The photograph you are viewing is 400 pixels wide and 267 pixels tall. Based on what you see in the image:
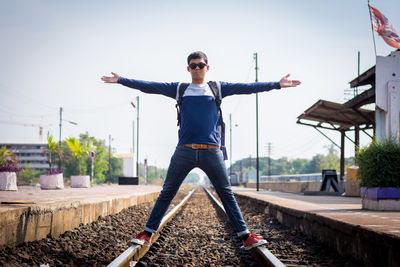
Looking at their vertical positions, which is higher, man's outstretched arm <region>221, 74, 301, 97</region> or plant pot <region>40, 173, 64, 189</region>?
man's outstretched arm <region>221, 74, 301, 97</region>

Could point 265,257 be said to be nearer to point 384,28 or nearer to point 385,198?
point 385,198

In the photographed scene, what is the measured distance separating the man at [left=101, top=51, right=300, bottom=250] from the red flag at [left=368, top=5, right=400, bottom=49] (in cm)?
958

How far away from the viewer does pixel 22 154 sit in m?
162

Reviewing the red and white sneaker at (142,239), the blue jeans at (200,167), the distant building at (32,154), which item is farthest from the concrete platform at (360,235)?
the distant building at (32,154)

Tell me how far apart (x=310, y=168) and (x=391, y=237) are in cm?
16005

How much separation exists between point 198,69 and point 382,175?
5.12 meters

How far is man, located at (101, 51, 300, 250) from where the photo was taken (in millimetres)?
4000

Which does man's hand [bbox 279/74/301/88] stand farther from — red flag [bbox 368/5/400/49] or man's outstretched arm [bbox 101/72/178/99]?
red flag [bbox 368/5/400/49]

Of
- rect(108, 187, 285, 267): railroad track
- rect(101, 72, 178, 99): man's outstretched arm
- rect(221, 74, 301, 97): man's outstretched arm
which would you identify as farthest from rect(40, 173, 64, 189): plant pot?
rect(221, 74, 301, 97): man's outstretched arm

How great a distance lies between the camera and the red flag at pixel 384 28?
1219 cm

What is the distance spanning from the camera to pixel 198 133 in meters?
3.99

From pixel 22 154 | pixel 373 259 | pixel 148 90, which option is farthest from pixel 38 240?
pixel 22 154

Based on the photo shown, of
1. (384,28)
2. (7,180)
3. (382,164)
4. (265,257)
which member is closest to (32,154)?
(7,180)

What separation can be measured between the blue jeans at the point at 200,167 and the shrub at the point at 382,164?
14.8ft
